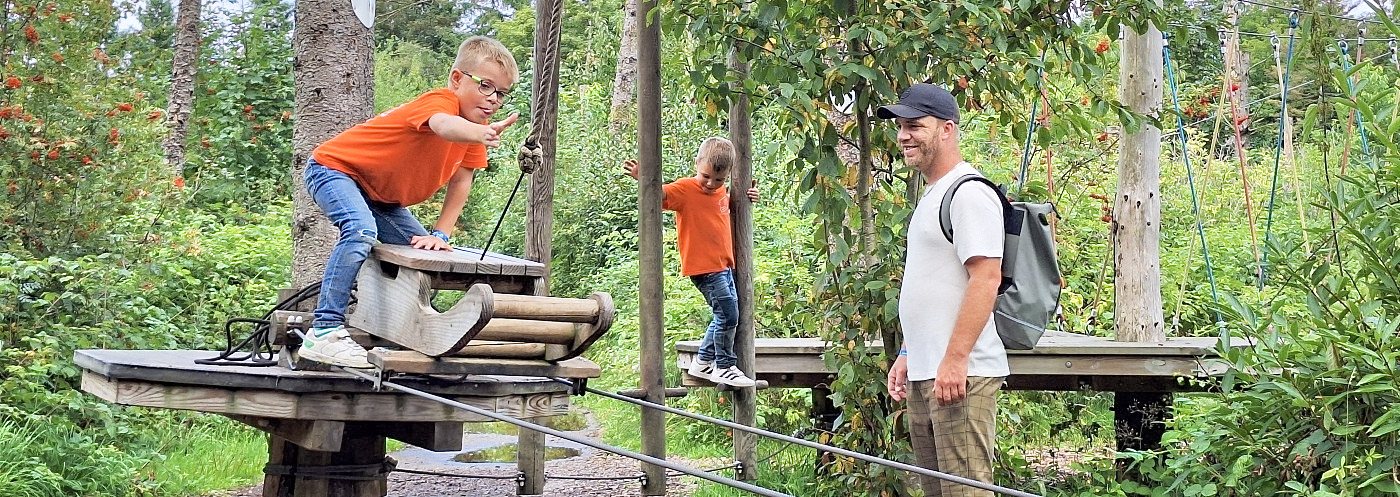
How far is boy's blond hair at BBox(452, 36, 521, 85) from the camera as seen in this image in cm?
441

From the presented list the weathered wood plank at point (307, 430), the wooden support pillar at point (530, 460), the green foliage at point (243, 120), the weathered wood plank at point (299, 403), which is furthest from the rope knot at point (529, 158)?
the green foliage at point (243, 120)

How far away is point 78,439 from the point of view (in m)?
6.77

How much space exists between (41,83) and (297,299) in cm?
471

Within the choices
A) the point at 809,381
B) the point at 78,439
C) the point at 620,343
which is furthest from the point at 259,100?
the point at 809,381

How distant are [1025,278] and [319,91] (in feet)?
15.0

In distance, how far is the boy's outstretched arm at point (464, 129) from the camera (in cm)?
404

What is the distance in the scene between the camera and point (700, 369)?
6984 mm

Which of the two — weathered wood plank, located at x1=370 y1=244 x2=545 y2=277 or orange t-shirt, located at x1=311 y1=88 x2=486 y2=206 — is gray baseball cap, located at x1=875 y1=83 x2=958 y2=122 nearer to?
weathered wood plank, located at x1=370 y1=244 x2=545 y2=277

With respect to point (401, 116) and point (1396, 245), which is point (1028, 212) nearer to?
point (1396, 245)

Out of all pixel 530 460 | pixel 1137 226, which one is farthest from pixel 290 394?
pixel 1137 226

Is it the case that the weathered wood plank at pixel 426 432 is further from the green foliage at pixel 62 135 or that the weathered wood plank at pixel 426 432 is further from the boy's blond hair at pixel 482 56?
the green foliage at pixel 62 135

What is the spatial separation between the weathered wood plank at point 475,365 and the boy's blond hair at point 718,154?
2741 millimetres

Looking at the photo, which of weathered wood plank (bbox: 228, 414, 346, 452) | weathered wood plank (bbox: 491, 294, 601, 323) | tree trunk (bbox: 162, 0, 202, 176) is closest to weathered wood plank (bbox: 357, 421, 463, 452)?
weathered wood plank (bbox: 228, 414, 346, 452)

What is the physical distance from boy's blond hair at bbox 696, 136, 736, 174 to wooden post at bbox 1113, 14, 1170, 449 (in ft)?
6.60
